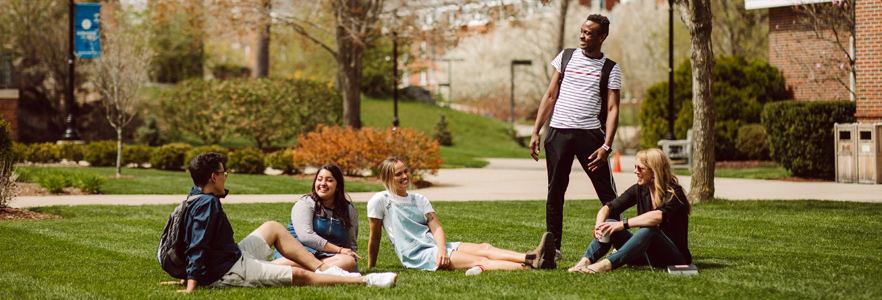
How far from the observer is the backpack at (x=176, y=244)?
545 cm

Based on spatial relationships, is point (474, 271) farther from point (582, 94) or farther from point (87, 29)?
point (87, 29)

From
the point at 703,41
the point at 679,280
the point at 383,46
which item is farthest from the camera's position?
the point at 383,46

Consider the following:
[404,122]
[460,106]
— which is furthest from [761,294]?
[460,106]

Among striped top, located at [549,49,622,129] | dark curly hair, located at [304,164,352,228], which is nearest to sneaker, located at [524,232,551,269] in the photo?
striped top, located at [549,49,622,129]

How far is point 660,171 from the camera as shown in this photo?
5859mm

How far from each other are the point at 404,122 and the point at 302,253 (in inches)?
1176

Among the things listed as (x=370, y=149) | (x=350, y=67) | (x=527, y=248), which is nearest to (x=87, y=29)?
(x=350, y=67)

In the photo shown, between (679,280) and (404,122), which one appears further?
(404,122)

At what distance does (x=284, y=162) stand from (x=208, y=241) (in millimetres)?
13768

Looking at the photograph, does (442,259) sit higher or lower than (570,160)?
lower

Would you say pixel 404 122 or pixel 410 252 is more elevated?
pixel 404 122

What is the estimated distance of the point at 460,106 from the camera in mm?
63812

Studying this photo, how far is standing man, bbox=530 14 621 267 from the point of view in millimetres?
6434

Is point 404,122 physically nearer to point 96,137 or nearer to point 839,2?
point 96,137
